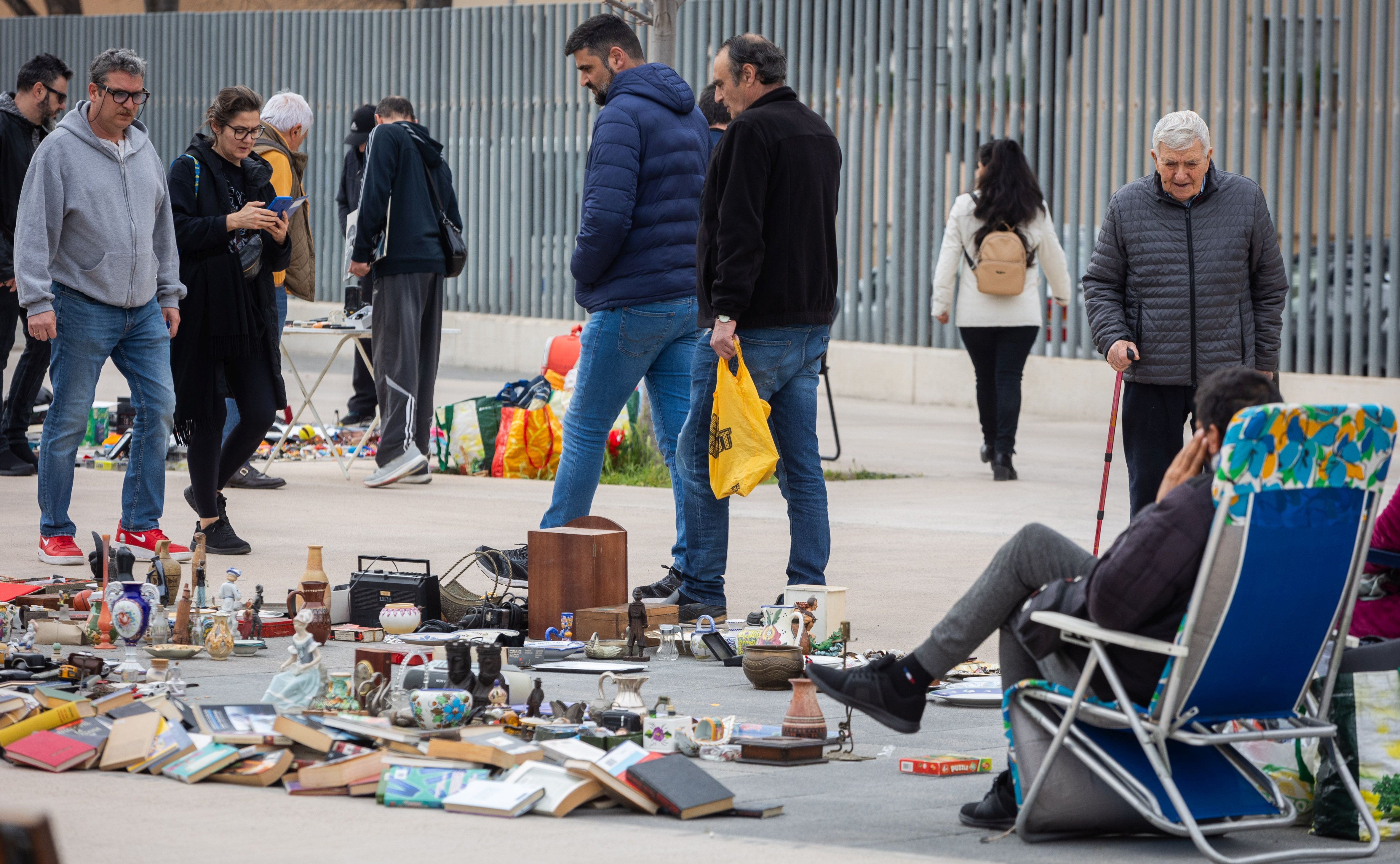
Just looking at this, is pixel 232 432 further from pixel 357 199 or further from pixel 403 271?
pixel 357 199

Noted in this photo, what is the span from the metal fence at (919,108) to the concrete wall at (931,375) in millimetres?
201

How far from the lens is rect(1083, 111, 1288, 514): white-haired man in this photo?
7023mm

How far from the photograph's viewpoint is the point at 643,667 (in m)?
6.50

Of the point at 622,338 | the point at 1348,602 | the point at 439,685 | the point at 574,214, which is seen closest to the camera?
the point at 1348,602

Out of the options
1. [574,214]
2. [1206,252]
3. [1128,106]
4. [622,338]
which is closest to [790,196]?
[622,338]

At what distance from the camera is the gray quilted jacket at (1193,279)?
7.04m

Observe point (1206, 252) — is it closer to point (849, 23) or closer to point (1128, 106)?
point (1128, 106)

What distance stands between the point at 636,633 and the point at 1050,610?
2.45 m

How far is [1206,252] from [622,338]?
2.21 m

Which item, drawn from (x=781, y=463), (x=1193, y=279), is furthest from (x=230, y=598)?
(x=1193, y=279)

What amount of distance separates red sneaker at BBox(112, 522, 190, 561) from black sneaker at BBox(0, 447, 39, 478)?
3103 millimetres

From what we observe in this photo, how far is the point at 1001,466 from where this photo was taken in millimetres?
12227

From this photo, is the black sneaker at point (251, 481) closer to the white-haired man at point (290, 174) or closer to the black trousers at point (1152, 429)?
the white-haired man at point (290, 174)

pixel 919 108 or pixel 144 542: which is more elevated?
pixel 919 108
